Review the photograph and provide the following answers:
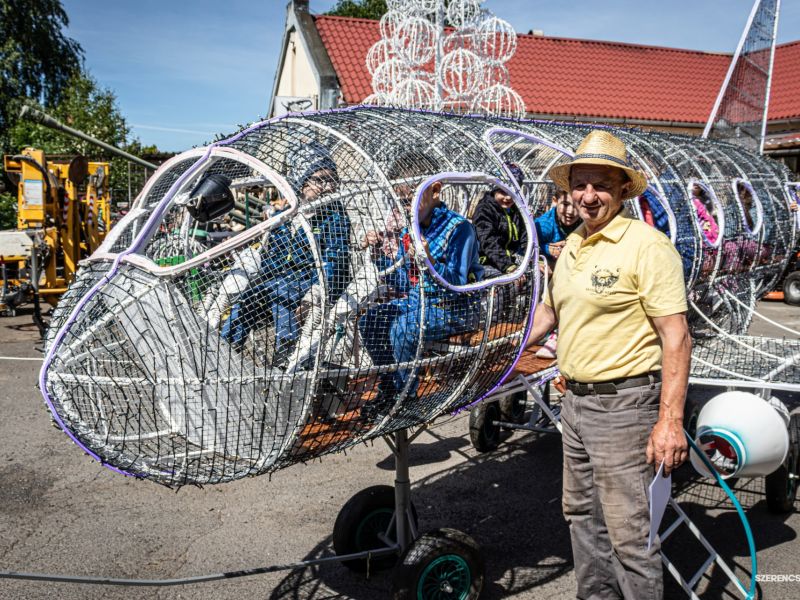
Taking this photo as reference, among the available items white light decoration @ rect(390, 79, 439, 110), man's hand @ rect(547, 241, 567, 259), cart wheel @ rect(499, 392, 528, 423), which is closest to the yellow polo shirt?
man's hand @ rect(547, 241, 567, 259)

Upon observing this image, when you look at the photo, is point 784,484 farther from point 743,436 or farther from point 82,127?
point 82,127

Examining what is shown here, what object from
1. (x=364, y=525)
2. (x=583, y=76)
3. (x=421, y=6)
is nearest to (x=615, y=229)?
(x=364, y=525)

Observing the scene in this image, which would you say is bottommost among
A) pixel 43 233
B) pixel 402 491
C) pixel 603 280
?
pixel 402 491

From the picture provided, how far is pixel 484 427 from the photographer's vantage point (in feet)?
19.6

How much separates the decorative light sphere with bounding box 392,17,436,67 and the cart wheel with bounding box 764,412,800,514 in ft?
29.7

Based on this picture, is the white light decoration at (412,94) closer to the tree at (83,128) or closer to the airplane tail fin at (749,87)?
the airplane tail fin at (749,87)

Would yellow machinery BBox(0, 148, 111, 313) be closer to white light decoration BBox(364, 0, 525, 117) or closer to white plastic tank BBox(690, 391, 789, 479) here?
white light decoration BBox(364, 0, 525, 117)

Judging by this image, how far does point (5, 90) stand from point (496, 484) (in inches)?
1065

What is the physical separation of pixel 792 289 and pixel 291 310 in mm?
14138

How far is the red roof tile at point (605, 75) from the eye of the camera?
65.3ft

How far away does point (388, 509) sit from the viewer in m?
4.02

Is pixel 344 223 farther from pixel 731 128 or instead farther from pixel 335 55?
pixel 335 55

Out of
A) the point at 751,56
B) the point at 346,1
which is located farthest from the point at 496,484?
the point at 346,1

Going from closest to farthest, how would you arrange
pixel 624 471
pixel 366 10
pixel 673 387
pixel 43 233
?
pixel 673 387 → pixel 624 471 → pixel 43 233 → pixel 366 10
